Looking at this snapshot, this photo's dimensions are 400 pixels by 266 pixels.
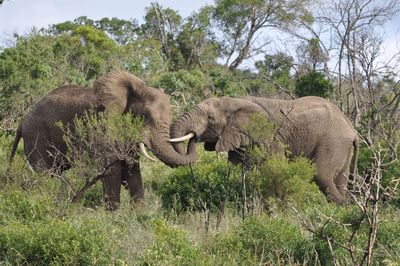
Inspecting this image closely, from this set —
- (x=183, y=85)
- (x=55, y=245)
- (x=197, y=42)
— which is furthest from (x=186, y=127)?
(x=197, y=42)

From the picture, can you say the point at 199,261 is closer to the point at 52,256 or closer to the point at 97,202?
the point at 52,256

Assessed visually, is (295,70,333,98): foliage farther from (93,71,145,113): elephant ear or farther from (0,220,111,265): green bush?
(0,220,111,265): green bush

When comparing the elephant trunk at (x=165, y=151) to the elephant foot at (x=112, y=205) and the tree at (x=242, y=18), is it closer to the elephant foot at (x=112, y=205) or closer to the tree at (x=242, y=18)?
the elephant foot at (x=112, y=205)

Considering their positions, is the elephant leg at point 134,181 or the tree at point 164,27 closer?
the elephant leg at point 134,181

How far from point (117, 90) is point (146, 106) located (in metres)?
0.47

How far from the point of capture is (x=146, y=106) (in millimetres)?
9672

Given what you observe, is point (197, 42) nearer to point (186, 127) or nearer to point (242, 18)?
point (242, 18)

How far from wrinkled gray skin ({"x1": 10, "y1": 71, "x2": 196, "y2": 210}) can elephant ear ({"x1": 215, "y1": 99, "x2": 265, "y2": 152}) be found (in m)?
0.51

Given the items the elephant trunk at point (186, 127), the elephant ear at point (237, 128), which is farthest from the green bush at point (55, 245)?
the elephant ear at point (237, 128)

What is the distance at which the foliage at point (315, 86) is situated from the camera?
15719 millimetres

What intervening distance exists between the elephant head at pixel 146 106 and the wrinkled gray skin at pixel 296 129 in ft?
0.79

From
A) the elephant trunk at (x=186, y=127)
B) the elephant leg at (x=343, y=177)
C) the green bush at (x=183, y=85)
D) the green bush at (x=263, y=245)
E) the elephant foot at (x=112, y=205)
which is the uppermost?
the green bush at (x=183, y=85)

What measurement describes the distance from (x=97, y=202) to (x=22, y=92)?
22.5 feet

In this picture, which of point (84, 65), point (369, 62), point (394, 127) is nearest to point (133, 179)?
point (394, 127)
